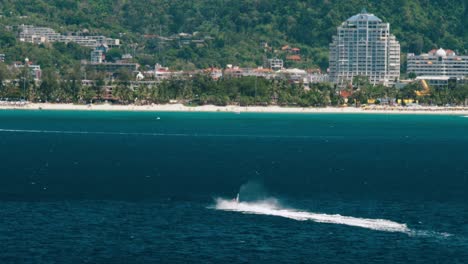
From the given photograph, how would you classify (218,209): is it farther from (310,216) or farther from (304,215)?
(310,216)

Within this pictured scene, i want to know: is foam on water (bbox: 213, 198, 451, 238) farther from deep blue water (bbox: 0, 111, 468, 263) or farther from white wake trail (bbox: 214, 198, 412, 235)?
deep blue water (bbox: 0, 111, 468, 263)

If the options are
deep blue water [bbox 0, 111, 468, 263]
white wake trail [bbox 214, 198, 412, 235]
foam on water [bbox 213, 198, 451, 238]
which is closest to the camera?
deep blue water [bbox 0, 111, 468, 263]

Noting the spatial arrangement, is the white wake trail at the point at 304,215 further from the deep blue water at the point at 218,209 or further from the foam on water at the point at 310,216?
the deep blue water at the point at 218,209

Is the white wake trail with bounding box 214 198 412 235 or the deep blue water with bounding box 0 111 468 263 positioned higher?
the white wake trail with bounding box 214 198 412 235

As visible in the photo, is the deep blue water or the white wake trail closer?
the deep blue water

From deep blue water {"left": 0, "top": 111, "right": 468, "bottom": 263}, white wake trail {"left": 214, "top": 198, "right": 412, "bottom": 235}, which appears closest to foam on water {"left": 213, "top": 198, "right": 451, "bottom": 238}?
white wake trail {"left": 214, "top": 198, "right": 412, "bottom": 235}

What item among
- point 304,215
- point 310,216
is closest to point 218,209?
point 304,215

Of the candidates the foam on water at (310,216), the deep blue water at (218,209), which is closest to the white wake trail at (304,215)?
the foam on water at (310,216)
